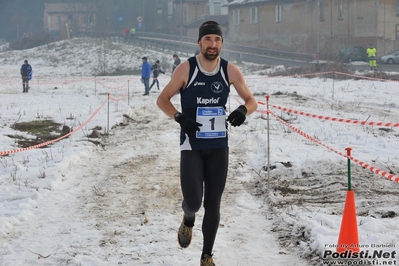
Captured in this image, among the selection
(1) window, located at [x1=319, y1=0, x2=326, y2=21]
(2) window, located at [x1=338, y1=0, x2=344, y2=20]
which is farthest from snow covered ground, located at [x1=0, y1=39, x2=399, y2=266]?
(1) window, located at [x1=319, y1=0, x2=326, y2=21]

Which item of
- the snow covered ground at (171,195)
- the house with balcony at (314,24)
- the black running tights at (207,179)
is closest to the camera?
the black running tights at (207,179)

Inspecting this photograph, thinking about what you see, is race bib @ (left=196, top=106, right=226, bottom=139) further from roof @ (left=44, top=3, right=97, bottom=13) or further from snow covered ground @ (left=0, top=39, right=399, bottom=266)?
roof @ (left=44, top=3, right=97, bottom=13)

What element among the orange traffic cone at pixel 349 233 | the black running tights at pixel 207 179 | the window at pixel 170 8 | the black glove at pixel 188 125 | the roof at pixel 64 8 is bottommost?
the orange traffic cone at pixel 349 233

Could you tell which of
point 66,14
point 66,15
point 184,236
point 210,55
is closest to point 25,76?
point 184,236

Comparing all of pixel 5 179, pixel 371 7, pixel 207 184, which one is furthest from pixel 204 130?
pixel 371 7

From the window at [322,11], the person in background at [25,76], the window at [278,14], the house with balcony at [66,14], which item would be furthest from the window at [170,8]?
the person in background at [25,76]

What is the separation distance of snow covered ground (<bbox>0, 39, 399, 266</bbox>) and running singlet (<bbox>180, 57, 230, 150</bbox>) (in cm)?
115

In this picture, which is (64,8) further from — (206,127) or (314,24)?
(206,127)

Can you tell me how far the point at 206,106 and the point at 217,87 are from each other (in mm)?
192

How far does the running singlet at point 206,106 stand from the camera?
5238 millimetres

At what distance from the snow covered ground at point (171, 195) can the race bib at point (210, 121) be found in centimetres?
121

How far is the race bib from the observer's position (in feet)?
17.2

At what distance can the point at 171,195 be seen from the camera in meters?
8.14

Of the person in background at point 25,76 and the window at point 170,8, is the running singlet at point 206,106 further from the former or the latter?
the window at point 170,8
